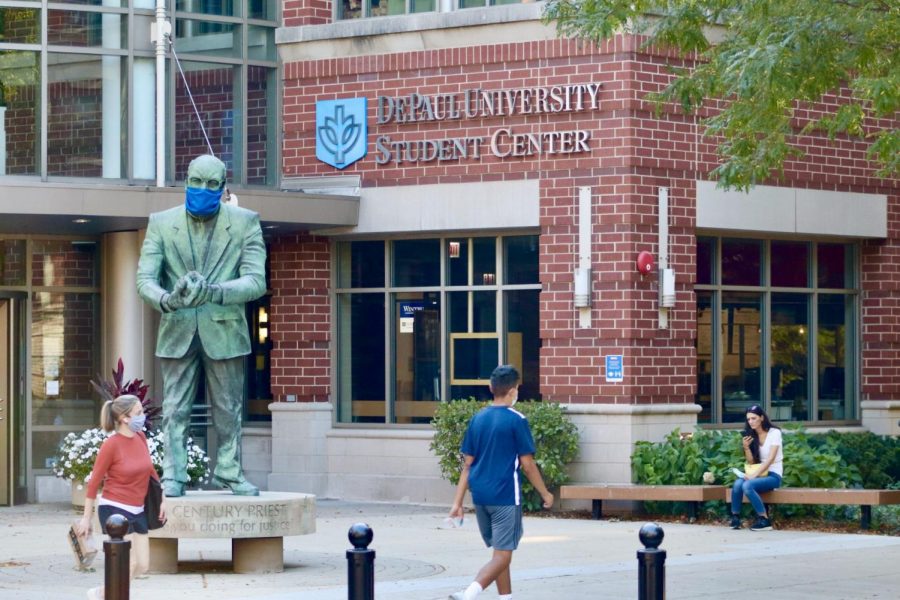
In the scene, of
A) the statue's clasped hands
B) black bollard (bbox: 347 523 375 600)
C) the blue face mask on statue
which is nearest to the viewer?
black bollard (bbox: 347 523 375 600)

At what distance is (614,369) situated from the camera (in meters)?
19.4

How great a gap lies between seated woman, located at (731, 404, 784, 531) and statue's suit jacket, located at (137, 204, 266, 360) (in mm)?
6174

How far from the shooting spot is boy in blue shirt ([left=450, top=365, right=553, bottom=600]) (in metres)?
11.1

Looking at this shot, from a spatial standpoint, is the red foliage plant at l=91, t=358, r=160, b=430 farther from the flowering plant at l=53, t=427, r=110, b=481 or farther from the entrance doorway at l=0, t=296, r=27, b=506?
the entrance doorway at l=0, t=296, r=27, b=506

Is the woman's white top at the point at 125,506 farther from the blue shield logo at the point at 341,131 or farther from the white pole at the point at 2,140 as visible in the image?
the blue shield logo at the point at 341,131

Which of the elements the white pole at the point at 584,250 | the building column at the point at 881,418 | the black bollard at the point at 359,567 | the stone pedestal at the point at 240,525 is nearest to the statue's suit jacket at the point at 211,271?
the stone pedestal at the point at 240,525

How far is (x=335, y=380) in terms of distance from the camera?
858 inches

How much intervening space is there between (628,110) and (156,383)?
6.67m

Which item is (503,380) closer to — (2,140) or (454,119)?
(454,119)

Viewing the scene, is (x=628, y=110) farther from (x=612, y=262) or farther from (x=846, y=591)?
(x=846, y=591)

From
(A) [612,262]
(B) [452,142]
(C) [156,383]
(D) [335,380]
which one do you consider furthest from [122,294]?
(A) [612,262]

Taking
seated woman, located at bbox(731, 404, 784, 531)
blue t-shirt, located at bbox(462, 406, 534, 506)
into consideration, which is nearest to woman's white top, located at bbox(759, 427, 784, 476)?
seated woman, located at bbox(731, 404, 784, 531)

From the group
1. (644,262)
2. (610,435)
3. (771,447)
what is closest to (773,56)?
(771,447)

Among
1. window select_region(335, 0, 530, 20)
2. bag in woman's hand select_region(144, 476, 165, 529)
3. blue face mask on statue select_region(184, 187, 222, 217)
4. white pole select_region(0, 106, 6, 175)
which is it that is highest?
window select_region(335, 0, 530, 20)
